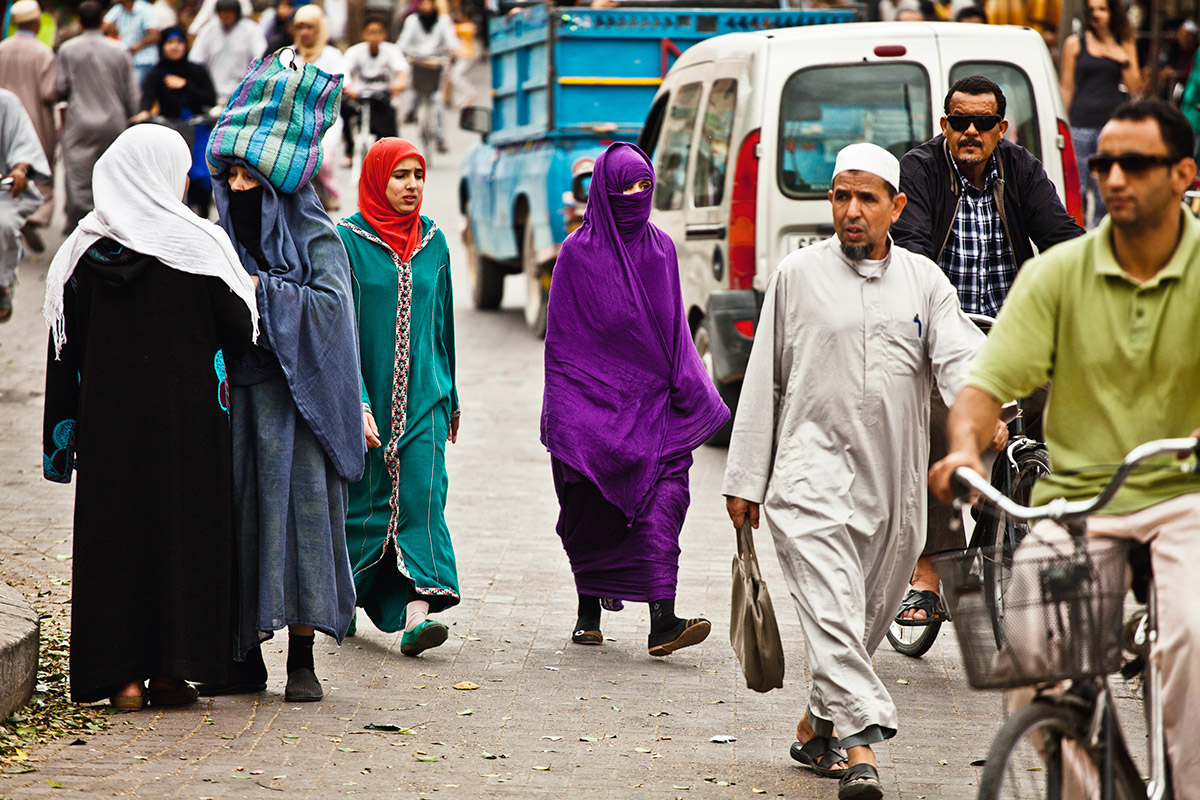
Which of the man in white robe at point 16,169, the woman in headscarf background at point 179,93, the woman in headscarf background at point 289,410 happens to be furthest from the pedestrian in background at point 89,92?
the woman in headscarf background at point 289,410

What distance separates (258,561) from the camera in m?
5.42

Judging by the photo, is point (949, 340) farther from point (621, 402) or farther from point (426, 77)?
point (426, 77)

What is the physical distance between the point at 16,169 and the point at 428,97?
16752 mm

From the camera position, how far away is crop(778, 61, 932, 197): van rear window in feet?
29.0

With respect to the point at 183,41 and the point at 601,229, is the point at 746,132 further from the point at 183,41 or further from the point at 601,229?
the point at 183,41

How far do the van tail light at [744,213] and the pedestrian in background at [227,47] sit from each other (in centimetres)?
1061

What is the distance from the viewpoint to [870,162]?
15.4ft

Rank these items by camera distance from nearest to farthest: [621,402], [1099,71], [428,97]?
1. [621,402]
2. [1099,71]
3. [428,97]

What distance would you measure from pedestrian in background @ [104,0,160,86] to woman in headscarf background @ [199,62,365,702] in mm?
16748

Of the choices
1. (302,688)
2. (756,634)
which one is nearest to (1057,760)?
(756,634)

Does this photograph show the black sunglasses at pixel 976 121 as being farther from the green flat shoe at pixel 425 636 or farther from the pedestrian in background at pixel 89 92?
the pedestrian in background at pixel 89 92

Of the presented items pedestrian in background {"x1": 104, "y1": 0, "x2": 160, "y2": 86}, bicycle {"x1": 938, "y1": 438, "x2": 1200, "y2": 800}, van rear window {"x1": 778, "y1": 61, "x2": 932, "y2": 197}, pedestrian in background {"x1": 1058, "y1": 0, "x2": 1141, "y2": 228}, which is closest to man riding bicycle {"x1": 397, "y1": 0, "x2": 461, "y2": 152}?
pedestrian in background {"x1": 104, "y1": 0, "x2": 160, "y2": 86}

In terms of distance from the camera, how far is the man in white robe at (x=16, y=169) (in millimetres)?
10547

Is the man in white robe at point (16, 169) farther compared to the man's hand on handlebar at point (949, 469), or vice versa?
the man in white robe at point (16, 169)
